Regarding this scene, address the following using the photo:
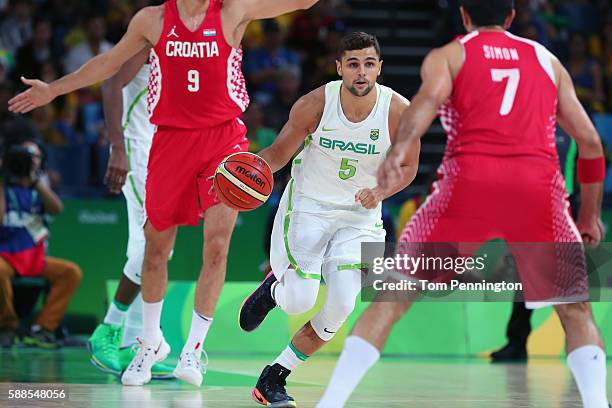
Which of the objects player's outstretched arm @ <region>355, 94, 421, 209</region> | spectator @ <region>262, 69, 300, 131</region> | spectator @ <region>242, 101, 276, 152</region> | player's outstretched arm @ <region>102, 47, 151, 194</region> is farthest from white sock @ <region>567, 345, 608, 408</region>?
spectator @ <region>262, 69, 300, 131</region>

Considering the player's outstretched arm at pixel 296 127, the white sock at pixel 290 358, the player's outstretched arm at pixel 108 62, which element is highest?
the player's outstretched arm at pixel 108 62

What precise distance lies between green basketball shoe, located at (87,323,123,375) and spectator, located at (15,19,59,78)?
6.35 metres

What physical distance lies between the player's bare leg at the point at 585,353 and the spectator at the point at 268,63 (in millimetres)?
9874

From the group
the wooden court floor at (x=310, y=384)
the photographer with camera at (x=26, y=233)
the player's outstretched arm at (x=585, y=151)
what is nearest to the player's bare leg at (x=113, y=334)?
the wooden court floor at (x=310, y=384)

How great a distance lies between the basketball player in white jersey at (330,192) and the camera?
718 centimetres

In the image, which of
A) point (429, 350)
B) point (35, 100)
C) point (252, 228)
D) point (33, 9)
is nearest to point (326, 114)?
point (35, 100)

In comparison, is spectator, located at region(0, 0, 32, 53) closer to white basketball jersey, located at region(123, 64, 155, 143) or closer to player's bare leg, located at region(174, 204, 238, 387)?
white basketball jersey, located at region(123, 64, 155, 143)

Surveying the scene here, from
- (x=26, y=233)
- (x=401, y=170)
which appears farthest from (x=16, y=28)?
(x=401, y=170)

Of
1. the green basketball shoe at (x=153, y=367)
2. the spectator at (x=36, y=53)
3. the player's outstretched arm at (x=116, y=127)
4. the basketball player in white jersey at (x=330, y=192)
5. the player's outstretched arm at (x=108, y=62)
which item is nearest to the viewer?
the basketball player in white jersey at (x=330, y=192)

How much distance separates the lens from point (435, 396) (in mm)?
7867

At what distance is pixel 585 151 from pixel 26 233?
764 centimetres

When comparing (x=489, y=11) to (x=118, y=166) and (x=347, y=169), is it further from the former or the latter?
(x=118, y=166)

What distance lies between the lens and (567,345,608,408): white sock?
18.1ft

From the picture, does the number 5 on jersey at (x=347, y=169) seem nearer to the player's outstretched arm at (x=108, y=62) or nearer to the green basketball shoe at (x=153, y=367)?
the player's outstretched arm at (x=108, y=62)
